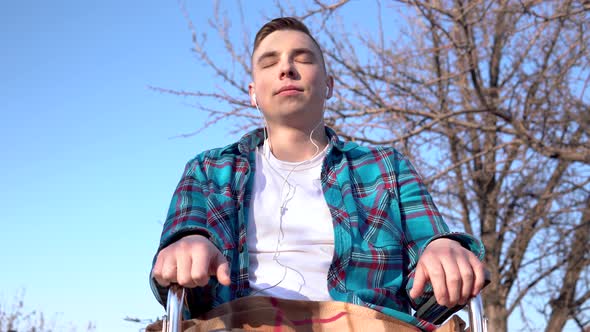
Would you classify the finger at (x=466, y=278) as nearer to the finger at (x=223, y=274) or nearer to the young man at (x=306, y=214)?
the young man at (x=306, y=214)

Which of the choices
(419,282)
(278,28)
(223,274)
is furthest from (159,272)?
(278,28)

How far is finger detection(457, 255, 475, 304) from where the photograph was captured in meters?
1.32

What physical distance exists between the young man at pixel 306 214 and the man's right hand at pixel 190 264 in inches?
0.4

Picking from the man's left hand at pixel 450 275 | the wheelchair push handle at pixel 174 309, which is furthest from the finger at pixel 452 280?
the wheelchair push handle at pixel 174 309

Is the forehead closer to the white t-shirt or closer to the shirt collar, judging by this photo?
the shirt collar

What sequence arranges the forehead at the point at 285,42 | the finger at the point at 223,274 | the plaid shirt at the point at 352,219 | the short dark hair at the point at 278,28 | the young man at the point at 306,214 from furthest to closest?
the short dark hair at the point at 278,28
the forehead at the point at 285,42
the plaid shirt at the point at 352,219
the young man at the point at 306,214
the finger at the point at 223,274

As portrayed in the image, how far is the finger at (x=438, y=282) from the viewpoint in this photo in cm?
131

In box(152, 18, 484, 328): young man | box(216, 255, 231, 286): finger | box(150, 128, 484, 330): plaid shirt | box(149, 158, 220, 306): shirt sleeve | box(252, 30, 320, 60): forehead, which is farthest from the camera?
box(252, 30, 320, 60): forehead

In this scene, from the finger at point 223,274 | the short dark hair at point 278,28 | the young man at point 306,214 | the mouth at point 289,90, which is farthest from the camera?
the short dark hair at point 278,28

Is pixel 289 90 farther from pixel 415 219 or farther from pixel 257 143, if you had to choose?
pixel 415 219

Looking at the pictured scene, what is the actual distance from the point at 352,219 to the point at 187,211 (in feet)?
1.52

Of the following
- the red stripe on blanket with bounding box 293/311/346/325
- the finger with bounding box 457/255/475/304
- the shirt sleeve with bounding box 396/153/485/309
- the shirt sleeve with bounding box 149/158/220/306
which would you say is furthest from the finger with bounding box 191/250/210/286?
the shirt sleeve with bounding box 396/153/485/309

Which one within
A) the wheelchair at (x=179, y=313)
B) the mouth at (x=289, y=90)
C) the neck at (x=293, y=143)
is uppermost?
the mouth at (x=289, y=90)

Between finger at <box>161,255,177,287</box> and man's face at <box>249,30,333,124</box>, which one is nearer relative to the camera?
finger at <box>161,255,177,287</box>
